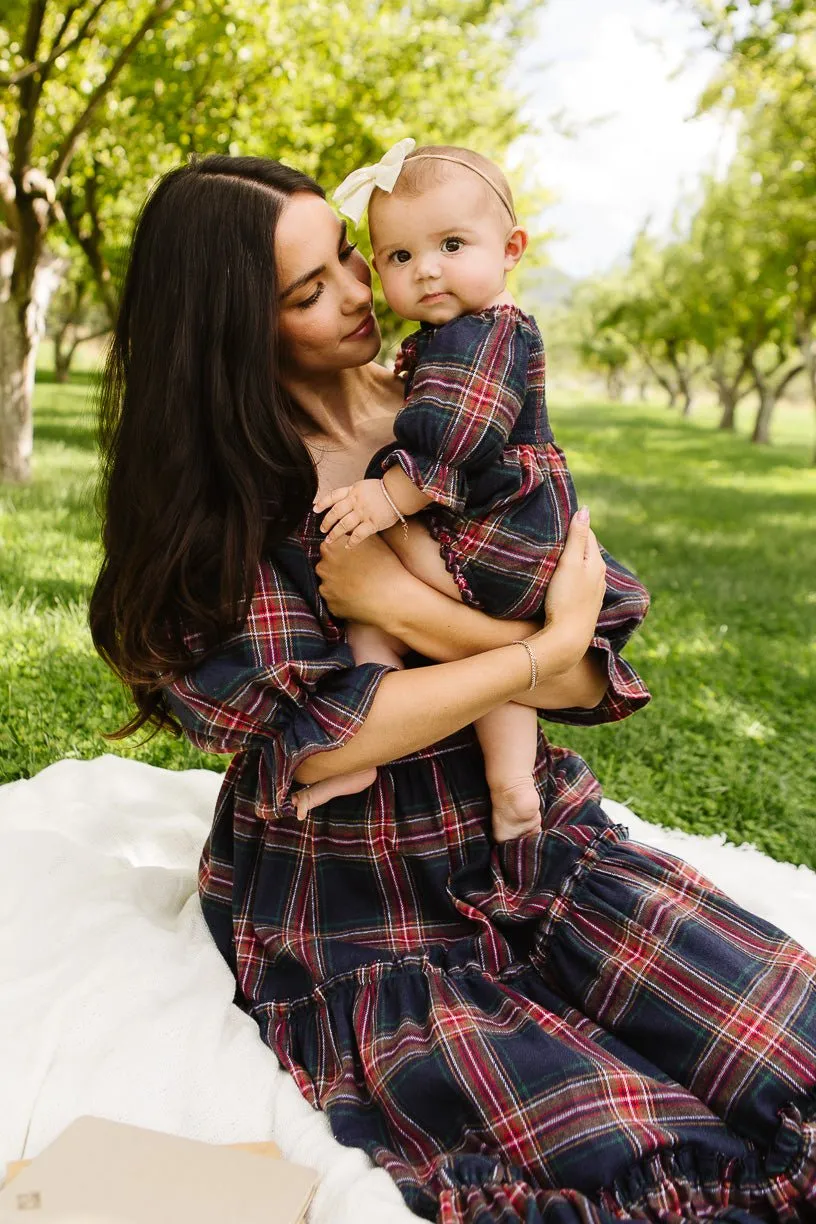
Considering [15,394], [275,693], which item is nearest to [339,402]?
[275,693]

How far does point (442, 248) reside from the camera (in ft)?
7.03

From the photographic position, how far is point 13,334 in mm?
8391

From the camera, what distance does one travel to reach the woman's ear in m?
2.24

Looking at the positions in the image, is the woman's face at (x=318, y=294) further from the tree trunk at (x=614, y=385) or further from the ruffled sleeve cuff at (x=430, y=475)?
the tree trunk at (x=614, y=385)

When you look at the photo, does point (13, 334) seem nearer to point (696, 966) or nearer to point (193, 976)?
point (193, 976)

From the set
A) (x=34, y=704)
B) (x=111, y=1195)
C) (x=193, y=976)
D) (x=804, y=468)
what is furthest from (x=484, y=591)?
(x=804, y=468)

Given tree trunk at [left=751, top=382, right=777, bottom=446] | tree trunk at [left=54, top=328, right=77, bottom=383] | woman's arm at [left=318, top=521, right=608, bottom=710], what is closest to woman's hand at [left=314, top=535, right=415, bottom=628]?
woman's arm at [left=318, top=521, right=608, bottom=710]

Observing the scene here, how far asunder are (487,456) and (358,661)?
47 cm

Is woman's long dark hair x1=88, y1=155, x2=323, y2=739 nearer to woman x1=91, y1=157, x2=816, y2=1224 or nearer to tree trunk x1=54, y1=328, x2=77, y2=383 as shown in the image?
woman x1=91, y1=157, x2=816, y2=1224

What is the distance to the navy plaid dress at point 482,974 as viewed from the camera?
171cm

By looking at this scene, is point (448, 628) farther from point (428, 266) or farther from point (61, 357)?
point (61, 357)

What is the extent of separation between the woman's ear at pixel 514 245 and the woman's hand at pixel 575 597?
57 cm

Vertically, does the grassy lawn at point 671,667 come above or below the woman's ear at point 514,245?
below

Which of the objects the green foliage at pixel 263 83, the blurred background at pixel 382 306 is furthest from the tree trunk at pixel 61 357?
the green foliage at pixel 263 83
